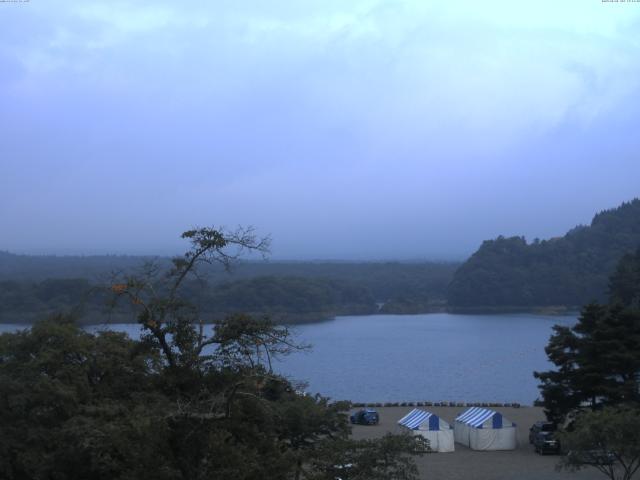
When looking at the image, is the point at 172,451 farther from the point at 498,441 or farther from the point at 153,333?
the point at 498,441

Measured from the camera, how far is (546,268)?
212ft

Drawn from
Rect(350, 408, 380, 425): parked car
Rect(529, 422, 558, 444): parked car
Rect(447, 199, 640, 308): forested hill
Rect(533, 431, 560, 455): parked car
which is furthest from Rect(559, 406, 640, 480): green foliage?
Rect(447, 199, 640, 308): forested hill

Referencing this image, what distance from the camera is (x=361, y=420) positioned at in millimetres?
16156

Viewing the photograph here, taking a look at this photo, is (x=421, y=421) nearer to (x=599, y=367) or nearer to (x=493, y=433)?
(x=493, y=433)

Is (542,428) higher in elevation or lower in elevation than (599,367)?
lower

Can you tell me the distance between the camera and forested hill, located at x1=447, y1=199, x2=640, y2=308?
61469 mm

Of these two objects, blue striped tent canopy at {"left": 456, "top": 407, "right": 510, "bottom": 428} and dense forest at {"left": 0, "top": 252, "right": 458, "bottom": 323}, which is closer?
blue striped tent canopy at {"left": 456, "top": 407, "right": 510, "bottom": 428}

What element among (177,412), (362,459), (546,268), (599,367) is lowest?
(599,367)

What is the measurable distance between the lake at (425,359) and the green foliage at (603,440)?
8.32 metres

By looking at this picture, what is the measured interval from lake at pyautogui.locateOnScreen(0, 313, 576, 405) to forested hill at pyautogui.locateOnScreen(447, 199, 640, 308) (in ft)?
21.2

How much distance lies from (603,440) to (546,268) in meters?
57.2

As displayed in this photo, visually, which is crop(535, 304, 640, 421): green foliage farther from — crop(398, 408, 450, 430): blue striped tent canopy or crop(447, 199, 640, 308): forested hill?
crop(447, 199, 640, 308): forested hill

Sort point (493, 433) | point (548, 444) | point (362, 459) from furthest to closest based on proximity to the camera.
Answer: point (493, 433) < point (548, 444) < point (362, 459)

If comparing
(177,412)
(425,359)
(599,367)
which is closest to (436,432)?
(599,367)
